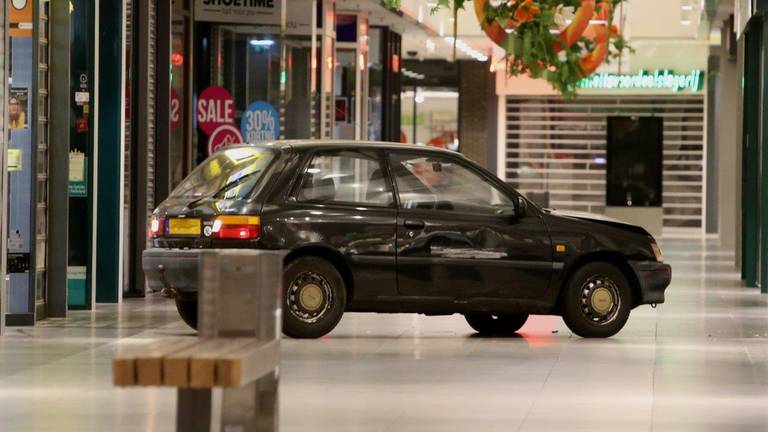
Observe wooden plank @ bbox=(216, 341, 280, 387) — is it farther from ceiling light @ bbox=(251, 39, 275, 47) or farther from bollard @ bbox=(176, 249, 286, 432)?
ceiling light @ bbox=(251, 39, 275, 47)

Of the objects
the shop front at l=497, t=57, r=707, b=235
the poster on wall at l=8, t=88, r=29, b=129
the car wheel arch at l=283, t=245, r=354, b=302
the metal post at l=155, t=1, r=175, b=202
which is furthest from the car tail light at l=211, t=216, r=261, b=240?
the shop front at l=497, t=57, r=707, b=235

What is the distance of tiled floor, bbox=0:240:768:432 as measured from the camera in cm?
917

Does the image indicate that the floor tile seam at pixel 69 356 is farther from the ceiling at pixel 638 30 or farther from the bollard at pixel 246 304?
the ceiling at pixel 638 30

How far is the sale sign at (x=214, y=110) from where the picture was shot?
22.4m

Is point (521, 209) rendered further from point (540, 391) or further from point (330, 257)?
point (540, 391)

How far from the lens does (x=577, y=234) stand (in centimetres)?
1428

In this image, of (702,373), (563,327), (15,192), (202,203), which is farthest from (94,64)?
(702,373)

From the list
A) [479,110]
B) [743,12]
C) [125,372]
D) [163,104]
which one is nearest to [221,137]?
[163,104]

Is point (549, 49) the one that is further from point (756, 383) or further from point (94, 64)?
point (756, 383)

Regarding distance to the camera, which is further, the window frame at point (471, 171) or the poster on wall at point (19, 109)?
the poster on wall at point (19, 109)

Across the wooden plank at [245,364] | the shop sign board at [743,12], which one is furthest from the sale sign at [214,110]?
the wooden plank at [245,364]

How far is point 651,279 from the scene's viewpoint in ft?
47.6

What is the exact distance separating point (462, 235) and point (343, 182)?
102 cm

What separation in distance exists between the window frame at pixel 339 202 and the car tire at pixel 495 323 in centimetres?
168
